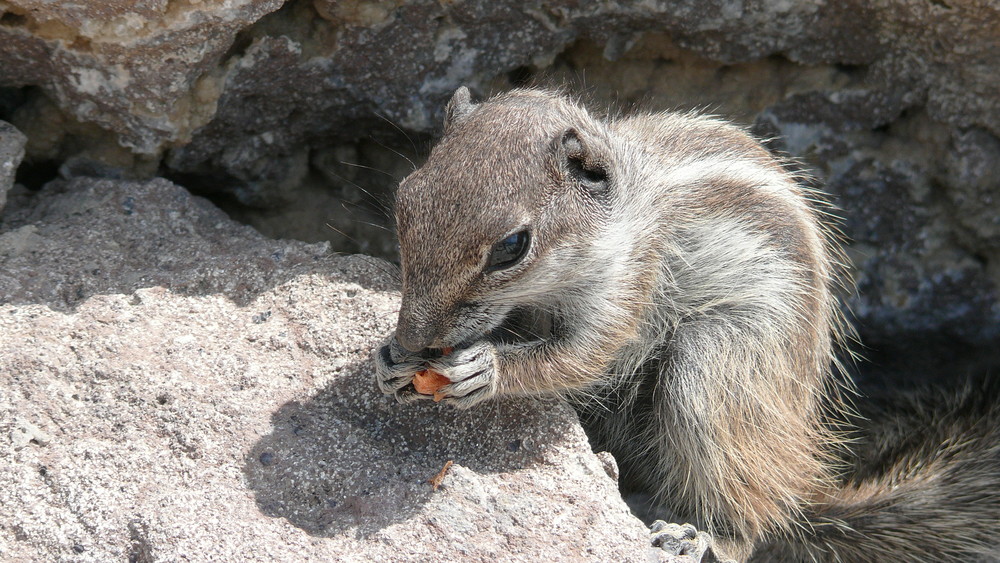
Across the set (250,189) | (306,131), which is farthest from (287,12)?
(250,189)

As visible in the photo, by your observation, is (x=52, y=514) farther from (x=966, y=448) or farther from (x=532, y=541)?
(x=966, y=448)

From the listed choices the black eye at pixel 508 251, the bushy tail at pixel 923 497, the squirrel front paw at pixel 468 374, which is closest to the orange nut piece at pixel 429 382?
the squirrel front paw at pixel 468 374

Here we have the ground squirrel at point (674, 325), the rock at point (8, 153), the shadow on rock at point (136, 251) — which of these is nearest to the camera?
the ground squirrel at point (674, 325)

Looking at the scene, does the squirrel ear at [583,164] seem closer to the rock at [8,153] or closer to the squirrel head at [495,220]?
the squirrel head at [495,220]

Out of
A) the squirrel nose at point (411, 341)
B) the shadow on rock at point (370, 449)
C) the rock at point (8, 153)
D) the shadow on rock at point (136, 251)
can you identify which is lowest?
the shadow on rock at point (370, 449)

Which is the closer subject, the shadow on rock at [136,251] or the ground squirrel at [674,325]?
the ground squirrel at [674,325]

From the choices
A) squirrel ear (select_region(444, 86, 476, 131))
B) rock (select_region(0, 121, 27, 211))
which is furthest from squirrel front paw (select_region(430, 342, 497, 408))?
rock (select_region(0, 121, 27, 211))

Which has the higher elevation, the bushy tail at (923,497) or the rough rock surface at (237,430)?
the rough rock surface at (237,430)
